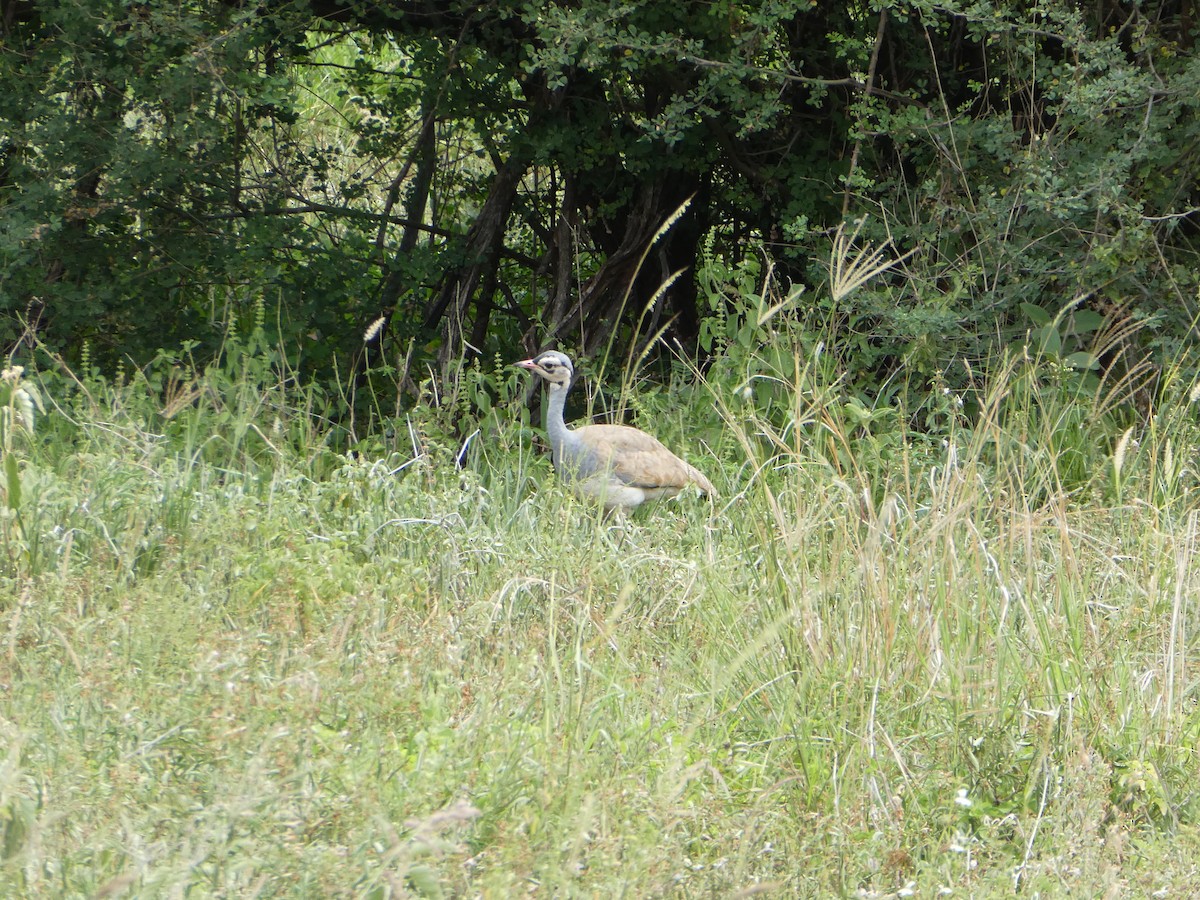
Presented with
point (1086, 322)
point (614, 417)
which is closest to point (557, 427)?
point (614, 417)

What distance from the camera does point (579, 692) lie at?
3.28 metres

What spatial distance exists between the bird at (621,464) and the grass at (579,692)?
0.43 meters

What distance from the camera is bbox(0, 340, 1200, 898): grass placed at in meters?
2.53

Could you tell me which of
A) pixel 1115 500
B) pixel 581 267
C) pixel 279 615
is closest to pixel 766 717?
pixel 279 615

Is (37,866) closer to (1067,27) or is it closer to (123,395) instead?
(123,395)

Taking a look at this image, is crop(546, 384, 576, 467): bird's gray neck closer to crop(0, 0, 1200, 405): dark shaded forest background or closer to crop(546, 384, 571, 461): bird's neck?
crop(546, 384, 571, 461): bird's neck

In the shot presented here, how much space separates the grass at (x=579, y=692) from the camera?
99.6 inches

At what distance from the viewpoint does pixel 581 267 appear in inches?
308

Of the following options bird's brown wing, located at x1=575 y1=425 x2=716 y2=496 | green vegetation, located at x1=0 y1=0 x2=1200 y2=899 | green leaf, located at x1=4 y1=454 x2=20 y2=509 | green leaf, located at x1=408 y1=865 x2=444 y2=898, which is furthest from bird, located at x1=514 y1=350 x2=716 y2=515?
green leaf, located at x1=408 y1=865 x2=444 y2=898

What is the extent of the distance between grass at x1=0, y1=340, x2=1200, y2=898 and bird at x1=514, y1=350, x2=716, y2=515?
1.41 feet

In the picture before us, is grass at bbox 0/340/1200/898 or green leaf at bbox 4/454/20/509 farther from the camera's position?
green leaf at bbox 4/454/20/509

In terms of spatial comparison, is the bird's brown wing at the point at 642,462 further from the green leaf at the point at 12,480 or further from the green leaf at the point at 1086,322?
the green leaf at the point at 12,480

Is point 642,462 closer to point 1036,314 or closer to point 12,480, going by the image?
point 1036,314

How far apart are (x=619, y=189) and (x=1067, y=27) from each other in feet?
8.31
